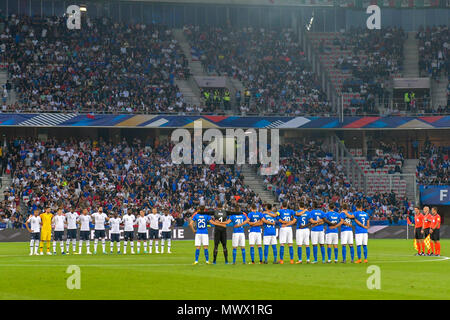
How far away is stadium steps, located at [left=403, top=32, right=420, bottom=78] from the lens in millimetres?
68375

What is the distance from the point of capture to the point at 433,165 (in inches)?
2507

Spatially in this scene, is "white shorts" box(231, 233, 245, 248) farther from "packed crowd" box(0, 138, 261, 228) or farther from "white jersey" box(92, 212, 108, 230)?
"packed crowd" box(0, 138, 261, 228)

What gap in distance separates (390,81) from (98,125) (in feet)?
83.2

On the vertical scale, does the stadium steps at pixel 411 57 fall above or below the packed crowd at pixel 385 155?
above

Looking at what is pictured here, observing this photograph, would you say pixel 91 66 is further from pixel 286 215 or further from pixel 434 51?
pixel 286 215

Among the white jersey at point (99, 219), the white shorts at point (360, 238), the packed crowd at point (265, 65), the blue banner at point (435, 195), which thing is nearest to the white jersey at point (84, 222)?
the white jersey at point (99, 219)

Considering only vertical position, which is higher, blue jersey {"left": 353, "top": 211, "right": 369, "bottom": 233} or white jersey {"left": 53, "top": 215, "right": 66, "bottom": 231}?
blue jersey {"left": 353, "top": 211, "right": 369, "bottom": 233}

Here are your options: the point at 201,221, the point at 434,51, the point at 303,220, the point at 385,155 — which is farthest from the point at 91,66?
the point at 303,220

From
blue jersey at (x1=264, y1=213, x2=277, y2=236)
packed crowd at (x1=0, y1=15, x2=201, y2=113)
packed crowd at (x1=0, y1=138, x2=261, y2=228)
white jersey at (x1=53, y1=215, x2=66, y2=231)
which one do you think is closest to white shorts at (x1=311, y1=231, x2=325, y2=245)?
blue jersey at (x1=264, y1=213, x2=277, y2=236)

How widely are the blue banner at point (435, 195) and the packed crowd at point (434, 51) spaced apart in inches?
450

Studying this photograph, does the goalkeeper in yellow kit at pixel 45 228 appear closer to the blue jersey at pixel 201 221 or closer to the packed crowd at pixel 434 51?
the blue jersey at pixel 201 221

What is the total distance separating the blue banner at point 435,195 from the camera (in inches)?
2373

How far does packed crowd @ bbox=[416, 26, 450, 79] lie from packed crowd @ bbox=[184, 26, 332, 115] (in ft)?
31.4
